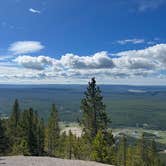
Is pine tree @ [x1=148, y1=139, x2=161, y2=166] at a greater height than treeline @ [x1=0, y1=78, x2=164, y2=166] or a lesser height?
lesser

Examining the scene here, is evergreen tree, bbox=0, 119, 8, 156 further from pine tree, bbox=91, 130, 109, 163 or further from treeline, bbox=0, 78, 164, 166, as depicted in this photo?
pine tree, bbox=91, 130, 109, 163

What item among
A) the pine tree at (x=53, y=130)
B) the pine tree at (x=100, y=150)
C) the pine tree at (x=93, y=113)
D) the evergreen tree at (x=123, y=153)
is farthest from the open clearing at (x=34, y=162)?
the pine tree at (x=53, y=130)

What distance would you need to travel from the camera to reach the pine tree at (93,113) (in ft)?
170

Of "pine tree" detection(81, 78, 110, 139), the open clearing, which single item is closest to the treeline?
"pine tree" detection(81, 78, 110, 139)

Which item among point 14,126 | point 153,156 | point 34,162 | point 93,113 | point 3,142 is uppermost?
point 93,113

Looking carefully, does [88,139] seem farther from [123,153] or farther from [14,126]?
[123,153]

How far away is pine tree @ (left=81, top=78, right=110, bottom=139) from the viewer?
170 feet

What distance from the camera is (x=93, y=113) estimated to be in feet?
171

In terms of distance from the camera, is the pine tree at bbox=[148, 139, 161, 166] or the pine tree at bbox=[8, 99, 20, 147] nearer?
the pine tree at bbox=[8, 99, 20, 147]

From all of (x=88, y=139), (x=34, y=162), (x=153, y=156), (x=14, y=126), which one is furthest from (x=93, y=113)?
(x=153, y=156)

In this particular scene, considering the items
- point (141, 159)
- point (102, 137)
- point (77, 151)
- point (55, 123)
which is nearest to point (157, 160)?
point (141, 159)

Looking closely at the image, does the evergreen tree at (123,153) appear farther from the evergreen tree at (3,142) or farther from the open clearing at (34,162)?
the open clearing at (34,162)

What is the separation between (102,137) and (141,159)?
28195 mm

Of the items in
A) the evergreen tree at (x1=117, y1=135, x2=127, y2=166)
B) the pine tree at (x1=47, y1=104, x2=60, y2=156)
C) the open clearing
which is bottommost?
the evergreen tree at (x1=117, y1=135, x2=127, y2=166)
